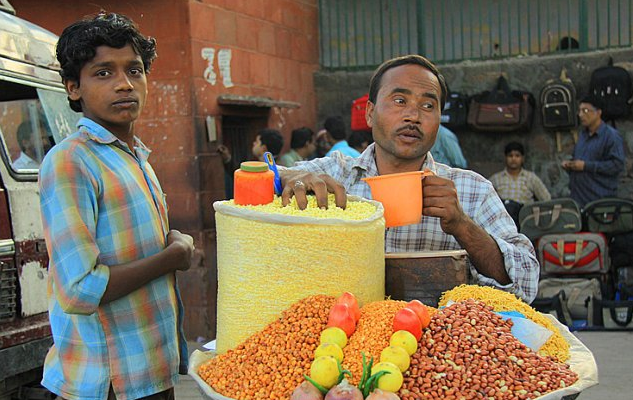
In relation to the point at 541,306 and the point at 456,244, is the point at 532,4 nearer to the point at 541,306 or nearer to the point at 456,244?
the point at 541,306

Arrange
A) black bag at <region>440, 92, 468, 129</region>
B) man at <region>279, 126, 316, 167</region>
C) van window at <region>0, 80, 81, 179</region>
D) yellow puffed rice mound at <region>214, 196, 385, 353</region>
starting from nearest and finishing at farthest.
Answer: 1. yellow puffed rice mound at <region>214, 196, 385, 353</region>
2. van window at <region>0, 80, 81, 179</region>
3. man at <region>279, 126, 316, 167</region>
4. black bag at <region>440, 92, 468, 129</region>

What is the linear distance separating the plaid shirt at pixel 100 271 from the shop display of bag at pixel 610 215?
569cm

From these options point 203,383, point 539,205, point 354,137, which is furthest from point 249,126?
point 203,383

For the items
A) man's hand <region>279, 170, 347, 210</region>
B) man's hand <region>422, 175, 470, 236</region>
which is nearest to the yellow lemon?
man's hand <region>279, 170, 347, 210</region>

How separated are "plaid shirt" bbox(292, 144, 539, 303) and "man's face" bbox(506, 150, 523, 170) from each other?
5.49 meters

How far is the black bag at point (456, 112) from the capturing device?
8.56 m

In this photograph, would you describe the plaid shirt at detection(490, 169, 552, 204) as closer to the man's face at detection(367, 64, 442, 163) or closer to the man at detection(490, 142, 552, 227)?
the man at detection(490, 142, 552, 227)

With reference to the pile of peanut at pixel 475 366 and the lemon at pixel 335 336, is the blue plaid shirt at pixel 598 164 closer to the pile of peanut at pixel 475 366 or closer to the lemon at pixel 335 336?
the pile of peanut at pixel 475 366

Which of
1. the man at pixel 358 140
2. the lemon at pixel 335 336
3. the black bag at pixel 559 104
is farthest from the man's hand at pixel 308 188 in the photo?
the black bag at pixel 559 104

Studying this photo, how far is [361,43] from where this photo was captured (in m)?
9.35

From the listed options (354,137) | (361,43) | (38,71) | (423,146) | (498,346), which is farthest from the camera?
(361,43)

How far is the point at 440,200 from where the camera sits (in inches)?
89.8

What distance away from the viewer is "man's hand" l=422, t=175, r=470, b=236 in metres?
2.29

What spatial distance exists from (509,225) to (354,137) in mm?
5238
